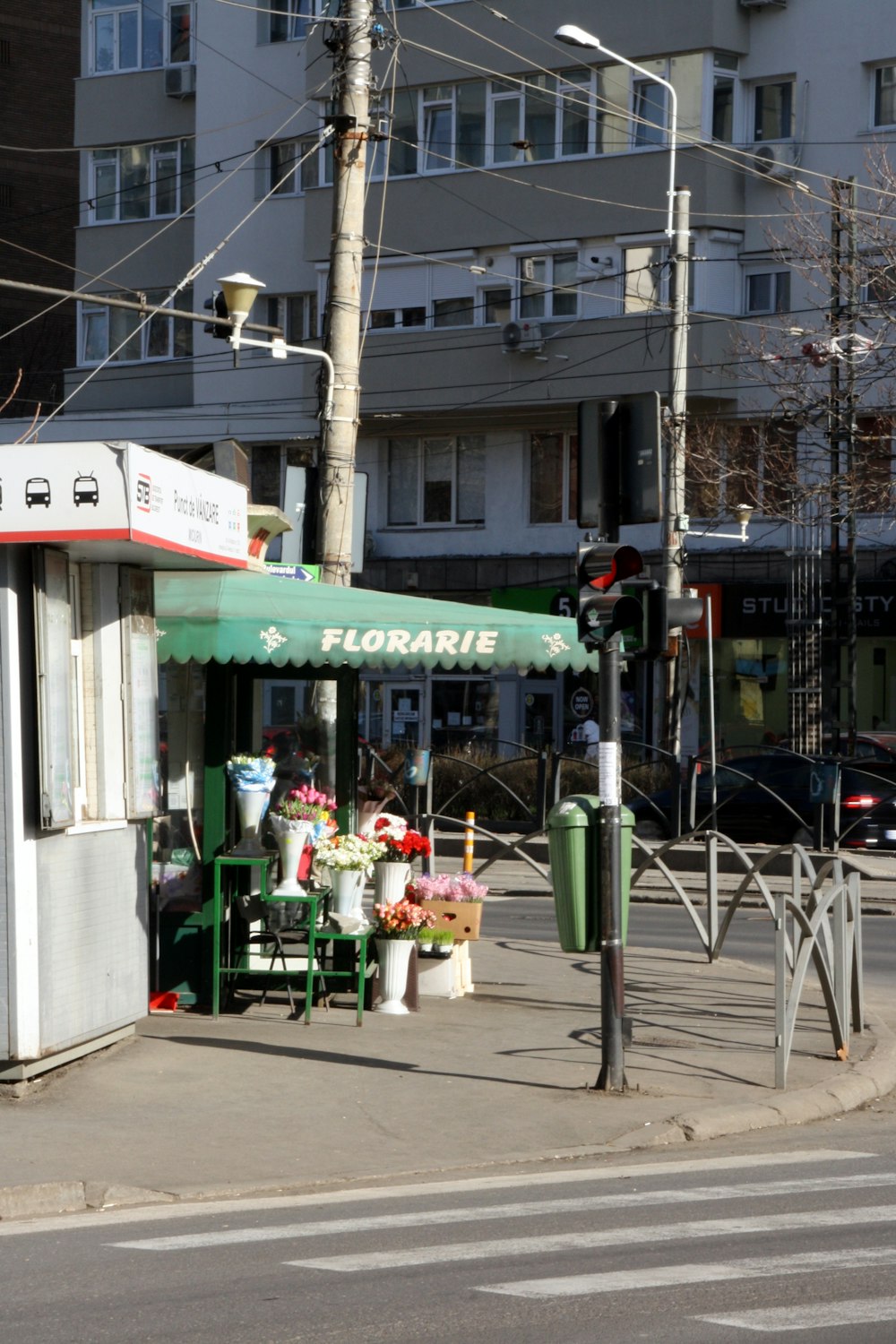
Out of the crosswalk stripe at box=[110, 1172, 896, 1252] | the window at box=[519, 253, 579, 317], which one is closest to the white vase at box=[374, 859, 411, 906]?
the crosswalk stripe at box=[110, 1172, 896, 1252]

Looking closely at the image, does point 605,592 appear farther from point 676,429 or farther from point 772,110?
point 772,110

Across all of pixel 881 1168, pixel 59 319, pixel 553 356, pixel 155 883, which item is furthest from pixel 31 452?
pixel 59 319

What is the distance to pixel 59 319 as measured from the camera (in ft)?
156

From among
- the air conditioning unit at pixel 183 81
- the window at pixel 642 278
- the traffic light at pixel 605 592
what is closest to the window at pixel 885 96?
the window at pixel 642 278

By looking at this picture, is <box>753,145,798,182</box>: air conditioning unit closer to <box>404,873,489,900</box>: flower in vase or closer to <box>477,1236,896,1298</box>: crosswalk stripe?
<box>404,873,489,900</box>: flower in vase

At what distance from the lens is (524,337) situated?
3544 centimetres

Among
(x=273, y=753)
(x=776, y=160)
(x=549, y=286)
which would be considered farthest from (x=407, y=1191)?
(x=549, y=286)

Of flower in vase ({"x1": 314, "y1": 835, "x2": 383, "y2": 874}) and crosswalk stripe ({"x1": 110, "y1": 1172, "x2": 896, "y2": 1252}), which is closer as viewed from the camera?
crosswalk stripe ({"x1": 110, "y1": 1172, "x2": 896, "y2": 1252})

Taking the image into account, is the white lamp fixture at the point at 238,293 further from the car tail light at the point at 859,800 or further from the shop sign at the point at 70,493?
the car tail light at the point at 859,800

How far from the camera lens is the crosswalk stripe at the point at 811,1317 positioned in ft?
18.3

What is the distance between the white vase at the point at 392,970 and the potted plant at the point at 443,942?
595mm

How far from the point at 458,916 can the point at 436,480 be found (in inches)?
1057

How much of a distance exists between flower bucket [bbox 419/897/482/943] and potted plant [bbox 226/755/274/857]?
5.08 ft

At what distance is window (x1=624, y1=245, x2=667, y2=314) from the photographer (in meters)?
34.8
